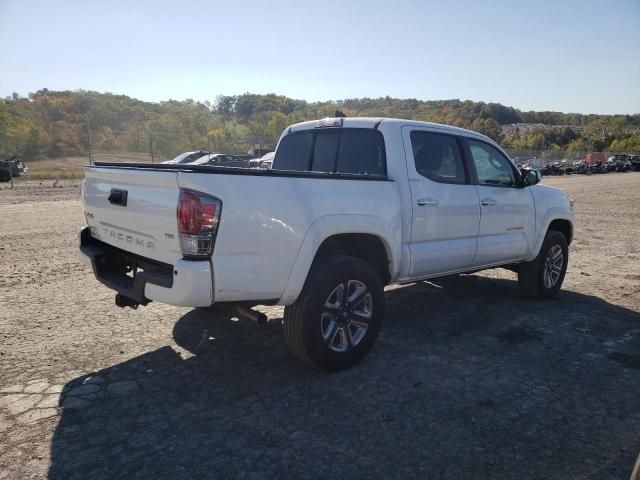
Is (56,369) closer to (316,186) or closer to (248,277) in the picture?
(248,277)

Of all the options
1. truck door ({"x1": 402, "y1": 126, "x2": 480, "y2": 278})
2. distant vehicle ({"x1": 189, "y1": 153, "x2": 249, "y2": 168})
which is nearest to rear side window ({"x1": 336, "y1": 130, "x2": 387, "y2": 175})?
truck door ({"x1": 402, "y1": 126, "x2": 480, "y2": 278})

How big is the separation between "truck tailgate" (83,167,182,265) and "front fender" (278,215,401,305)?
31.1 inches

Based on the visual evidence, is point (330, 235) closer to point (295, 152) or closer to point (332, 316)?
point (332, 316)

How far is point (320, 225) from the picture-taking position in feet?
11.0

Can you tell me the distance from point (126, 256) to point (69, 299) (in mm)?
2139

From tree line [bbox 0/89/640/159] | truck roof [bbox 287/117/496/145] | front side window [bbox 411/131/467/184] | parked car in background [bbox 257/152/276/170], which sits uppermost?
tree line [bbox 0/89/640/159]

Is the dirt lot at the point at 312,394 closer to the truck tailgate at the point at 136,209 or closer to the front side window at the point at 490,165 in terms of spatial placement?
the truck tailgate at the point at 136,209

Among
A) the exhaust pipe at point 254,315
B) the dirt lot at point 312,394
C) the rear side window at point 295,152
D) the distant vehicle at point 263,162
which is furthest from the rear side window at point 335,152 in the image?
the distant vehicle at point 263,162

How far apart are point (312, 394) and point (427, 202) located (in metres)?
1.97

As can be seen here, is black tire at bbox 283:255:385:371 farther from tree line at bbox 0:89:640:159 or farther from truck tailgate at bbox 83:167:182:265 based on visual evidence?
tree line at bbox 0:89:640:159

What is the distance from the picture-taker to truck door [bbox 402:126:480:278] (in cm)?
421

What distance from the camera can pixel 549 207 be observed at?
575cm

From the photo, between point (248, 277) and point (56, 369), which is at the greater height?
point (248, 277)

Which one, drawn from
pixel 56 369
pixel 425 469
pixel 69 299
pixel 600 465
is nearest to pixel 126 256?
pixel 56 369
